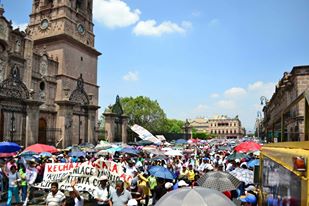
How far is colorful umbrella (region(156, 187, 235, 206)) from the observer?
12.5 feet

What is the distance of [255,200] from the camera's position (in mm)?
6484

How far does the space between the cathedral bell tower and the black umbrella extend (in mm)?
23231

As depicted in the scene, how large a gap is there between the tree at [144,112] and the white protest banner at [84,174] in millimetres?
48325

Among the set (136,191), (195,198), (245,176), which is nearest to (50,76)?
(136,191)

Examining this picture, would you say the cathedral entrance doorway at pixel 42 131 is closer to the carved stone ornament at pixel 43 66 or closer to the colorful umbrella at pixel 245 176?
the carved stone ornament at pixel 43 66

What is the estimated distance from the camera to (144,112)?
58.8m

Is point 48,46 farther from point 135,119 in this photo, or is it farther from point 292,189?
point 292,189

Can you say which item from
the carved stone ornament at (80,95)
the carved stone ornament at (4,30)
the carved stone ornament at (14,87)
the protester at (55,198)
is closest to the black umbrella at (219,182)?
the protester at (55,198)

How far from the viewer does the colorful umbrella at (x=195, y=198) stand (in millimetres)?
3805

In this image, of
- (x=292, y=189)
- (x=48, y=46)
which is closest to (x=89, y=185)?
(x=292, y=189)

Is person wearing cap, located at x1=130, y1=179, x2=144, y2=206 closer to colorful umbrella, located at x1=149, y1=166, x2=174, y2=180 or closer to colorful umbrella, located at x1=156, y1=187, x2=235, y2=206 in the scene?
colorful umbrella, located at x1=149, y1=166, x2=174, y2=180

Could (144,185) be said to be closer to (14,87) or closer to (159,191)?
(159,191)

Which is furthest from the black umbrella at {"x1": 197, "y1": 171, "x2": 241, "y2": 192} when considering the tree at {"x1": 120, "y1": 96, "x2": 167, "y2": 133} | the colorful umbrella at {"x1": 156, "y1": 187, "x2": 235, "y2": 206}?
the tree at {"x1": 120, "y1": 96, "x2": 167, "y2": 133}

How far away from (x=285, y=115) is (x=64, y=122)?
23.1m
